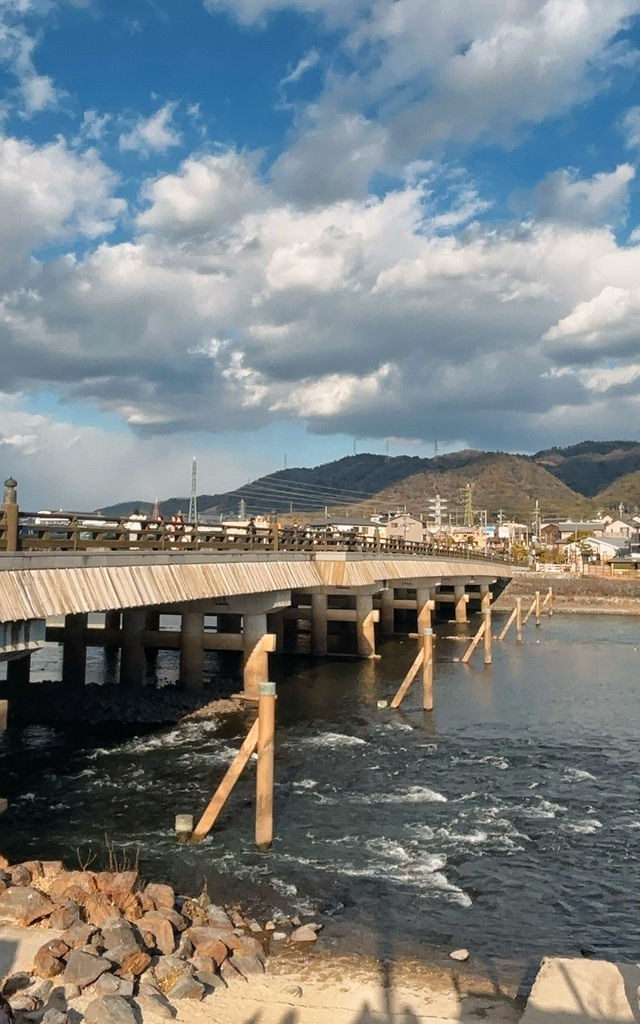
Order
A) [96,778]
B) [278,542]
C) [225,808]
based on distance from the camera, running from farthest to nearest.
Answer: [278,542], [96,778], [225,808]

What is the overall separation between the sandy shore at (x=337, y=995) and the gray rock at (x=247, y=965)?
0.19 meters

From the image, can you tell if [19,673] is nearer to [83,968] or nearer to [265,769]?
[265,769]

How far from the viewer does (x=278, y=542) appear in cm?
3572

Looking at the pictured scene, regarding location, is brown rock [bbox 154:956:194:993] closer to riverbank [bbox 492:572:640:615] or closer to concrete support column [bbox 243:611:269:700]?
concrete support column [bbox 243:611:269:700]

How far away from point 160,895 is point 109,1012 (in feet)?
11.3

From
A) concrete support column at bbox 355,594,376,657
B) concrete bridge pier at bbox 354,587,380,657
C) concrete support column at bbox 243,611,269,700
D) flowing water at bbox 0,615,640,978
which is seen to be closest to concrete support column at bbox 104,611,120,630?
flowing water at bbox 0,615,640,978

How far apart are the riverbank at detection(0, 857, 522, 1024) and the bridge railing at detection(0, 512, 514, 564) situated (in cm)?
913

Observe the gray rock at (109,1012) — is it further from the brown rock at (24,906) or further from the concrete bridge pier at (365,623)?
the concrete bridge pier at (365,623)

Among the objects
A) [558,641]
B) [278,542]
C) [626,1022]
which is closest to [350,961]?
[626,1022]

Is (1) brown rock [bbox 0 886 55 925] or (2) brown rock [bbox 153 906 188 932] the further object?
(2) brown rock [bbox 153 906 188 932]

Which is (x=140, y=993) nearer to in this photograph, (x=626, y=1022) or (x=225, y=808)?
(x=626, y=1022)

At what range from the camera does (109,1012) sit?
9.09 metres

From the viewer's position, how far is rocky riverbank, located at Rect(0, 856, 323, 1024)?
9461mm

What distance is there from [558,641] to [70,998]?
55126 mm
